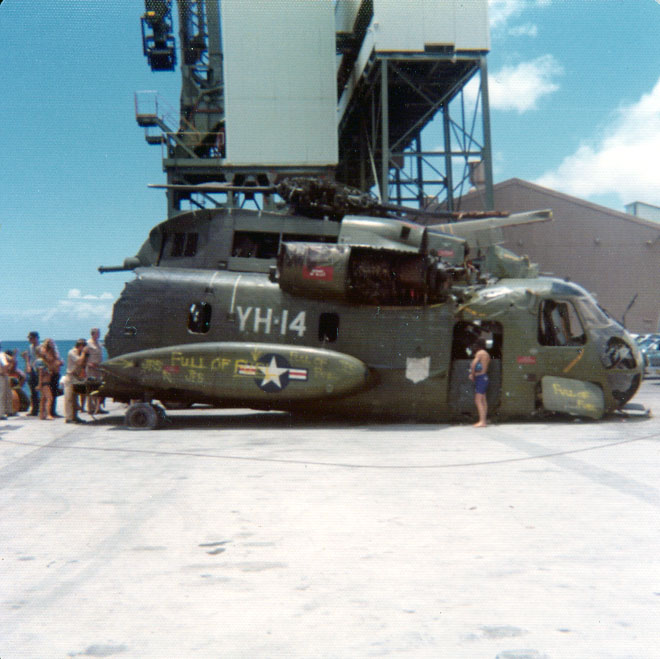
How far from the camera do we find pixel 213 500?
20.7ft

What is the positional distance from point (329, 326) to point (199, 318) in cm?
245

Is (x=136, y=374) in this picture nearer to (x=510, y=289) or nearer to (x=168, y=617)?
(x=510, y=289)

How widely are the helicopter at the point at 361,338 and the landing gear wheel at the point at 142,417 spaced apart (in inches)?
0.9

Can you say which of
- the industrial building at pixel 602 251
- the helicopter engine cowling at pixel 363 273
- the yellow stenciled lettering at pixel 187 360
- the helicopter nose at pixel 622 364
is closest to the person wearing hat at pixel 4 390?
the yellow stenciled lettering at pixel 187 360

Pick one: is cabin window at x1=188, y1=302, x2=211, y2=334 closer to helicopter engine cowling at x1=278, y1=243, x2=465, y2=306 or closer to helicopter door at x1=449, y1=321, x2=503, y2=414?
helicopter engine cowling at x1=278, y1=243, x2=465, y2=306

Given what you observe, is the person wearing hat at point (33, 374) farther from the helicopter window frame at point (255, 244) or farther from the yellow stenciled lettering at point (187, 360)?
the helicopter window frame at point (255, 244)

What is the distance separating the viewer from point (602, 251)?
31859mm

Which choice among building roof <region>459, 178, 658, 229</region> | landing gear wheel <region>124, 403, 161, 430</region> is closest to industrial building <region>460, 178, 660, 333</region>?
building roof <region>459, 178, 658, 229</region>

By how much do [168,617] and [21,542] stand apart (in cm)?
211

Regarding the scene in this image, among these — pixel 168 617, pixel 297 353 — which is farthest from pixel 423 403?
pixel 168 617

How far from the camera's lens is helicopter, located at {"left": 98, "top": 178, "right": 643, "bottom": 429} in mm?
11320

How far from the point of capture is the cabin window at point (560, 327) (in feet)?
38.5

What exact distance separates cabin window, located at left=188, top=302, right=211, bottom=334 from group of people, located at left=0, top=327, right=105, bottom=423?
281 cm

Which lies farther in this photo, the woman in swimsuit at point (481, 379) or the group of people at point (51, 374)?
the group of people at point (51, 374)
